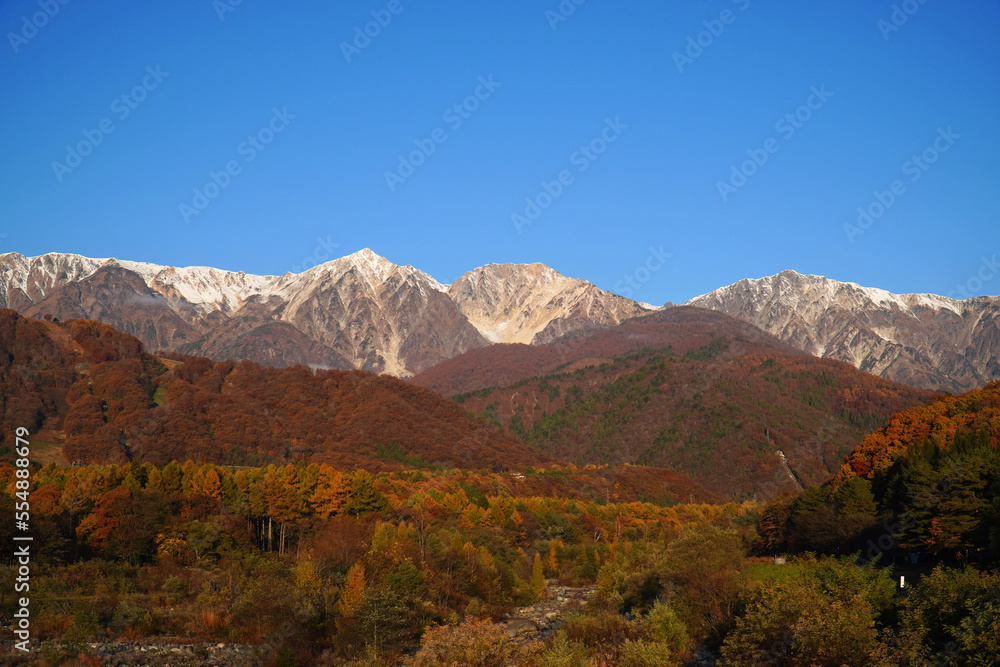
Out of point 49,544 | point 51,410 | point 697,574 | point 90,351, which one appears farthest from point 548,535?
point 90,351

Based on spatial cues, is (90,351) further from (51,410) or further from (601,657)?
(601,657)

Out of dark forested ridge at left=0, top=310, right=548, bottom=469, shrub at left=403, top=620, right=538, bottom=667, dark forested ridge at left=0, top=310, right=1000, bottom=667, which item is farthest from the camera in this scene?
dark forested ridge at left=0, top=310, right=548, bottom=469

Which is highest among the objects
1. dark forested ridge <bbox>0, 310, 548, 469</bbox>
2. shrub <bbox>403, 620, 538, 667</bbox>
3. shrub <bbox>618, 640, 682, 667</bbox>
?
dark forested ridge <bbox>0, 310, 548, 469</bbox>

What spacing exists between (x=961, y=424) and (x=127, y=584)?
93.7m

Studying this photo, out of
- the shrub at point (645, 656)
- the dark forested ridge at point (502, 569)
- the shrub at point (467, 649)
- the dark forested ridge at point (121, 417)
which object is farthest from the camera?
the dark forested ridge at point (121, 417)

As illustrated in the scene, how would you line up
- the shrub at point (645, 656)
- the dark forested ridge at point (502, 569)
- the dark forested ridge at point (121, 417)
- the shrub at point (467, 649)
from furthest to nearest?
the dark forested ridge at point (121, 417)
the shrub at point (645, 656)
the dark forested ridge at point (502, 569)
the shrub at point (467, 649)

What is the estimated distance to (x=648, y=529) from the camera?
423 ft

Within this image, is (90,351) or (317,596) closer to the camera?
(317,596)

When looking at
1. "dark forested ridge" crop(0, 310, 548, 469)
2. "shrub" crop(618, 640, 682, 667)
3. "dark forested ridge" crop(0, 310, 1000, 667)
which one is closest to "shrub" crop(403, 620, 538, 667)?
"dark forested ridge" crop(0, 310, 1000, 667)

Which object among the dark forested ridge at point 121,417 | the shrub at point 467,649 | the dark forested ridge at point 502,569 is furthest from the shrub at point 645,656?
the dark forested ridge at point 121,417

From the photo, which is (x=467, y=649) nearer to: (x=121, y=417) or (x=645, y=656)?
(x=645, y=656)

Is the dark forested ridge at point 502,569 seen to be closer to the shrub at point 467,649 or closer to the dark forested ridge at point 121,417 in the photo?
the shrub at point 467,649

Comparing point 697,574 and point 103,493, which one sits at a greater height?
point 103,493

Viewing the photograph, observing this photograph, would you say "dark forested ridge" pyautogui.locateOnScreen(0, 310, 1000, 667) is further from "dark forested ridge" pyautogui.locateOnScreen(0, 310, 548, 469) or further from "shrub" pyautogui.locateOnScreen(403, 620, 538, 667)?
"dark forested ridge" pyautogui.locateOnScreen(0, 310, 548, 469)
